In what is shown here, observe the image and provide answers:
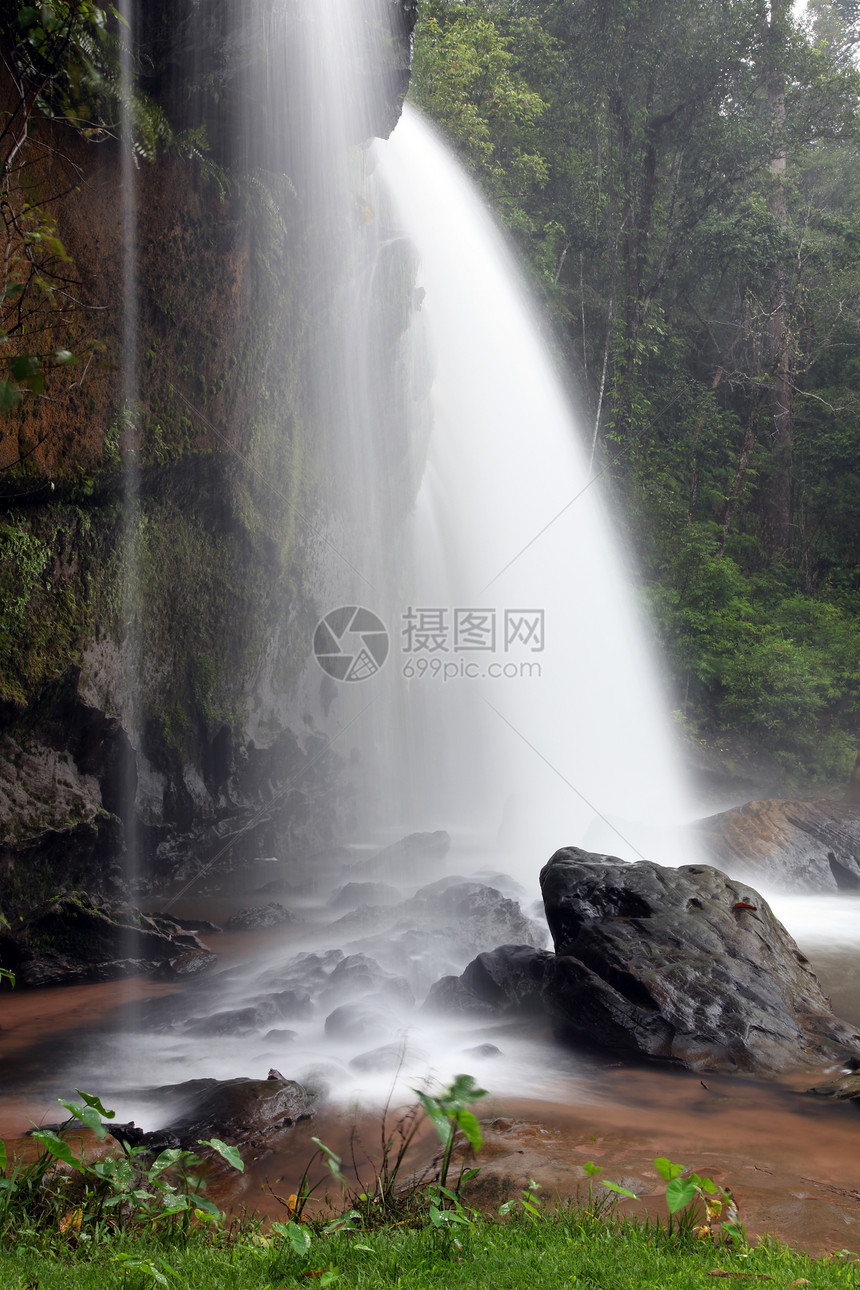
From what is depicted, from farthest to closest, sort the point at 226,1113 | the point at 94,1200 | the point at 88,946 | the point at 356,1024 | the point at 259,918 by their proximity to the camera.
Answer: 1. the point at 259,918
2. the point at 88,946
3. the point at 356,1024
4. the point at 226,1113
5. the point at 94,1200

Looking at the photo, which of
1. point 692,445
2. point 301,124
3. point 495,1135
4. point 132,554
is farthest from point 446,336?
point 495,1135

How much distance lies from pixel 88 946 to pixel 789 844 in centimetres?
797

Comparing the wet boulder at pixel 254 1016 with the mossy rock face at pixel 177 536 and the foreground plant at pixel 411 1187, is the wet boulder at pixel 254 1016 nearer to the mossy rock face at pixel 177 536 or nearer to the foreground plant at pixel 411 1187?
the foreground plant at pixel 411 1187

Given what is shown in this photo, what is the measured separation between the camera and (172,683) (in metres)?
9.61

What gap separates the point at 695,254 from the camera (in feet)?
67.2

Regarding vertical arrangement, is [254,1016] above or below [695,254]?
below

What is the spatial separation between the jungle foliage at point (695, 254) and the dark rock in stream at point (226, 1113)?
48.3 ft

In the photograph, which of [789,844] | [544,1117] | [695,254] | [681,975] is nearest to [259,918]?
[681,975]

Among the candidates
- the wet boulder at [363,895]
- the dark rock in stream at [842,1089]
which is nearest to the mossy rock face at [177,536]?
the wet boulder at [363,895]

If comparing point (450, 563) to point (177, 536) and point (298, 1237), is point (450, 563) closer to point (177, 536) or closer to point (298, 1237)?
point (177, 536)

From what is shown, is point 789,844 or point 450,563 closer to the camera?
point 789,844
